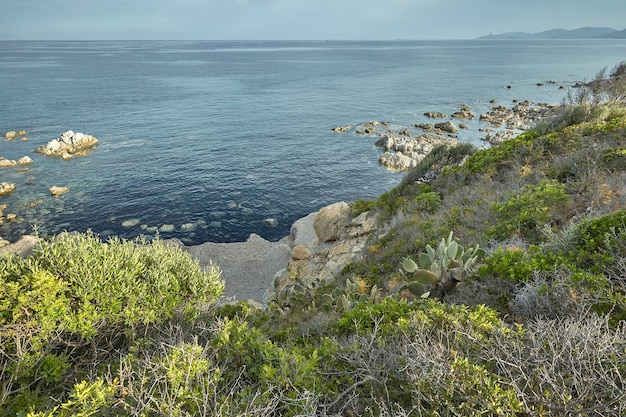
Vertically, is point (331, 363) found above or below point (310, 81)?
below

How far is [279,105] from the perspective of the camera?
69.1 metres

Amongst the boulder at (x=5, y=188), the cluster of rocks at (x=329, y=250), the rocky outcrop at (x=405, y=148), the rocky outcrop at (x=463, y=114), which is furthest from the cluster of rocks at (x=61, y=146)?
the rocky outcrop at (x=463, y=114)

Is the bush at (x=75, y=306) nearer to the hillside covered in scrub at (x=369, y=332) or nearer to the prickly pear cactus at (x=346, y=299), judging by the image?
the hillside covered in scrub at (x=369, y=332)

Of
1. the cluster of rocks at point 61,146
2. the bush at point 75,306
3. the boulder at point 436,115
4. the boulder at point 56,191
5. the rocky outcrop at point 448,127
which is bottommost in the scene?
the boulder at point 56,191

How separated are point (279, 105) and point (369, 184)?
39.6 metres

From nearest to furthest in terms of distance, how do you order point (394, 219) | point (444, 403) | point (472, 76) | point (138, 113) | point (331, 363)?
point (444, 403)
point (331, 363)
point (394, 219)
point (138, 113)
point (472, 76)

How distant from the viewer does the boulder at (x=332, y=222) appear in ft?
67.7

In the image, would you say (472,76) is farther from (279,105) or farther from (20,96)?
(20,96)

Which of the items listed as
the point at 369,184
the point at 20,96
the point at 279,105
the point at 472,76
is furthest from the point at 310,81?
the point at 369,184

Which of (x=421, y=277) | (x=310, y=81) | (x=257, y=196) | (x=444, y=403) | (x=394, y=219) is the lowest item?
(x=257, y=196)

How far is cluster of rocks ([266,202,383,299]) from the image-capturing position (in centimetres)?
1598

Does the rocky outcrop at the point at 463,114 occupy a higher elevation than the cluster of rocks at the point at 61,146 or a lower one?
higher

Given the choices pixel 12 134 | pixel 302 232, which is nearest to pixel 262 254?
pixel 302 232

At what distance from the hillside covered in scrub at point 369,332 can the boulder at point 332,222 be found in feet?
28.4
